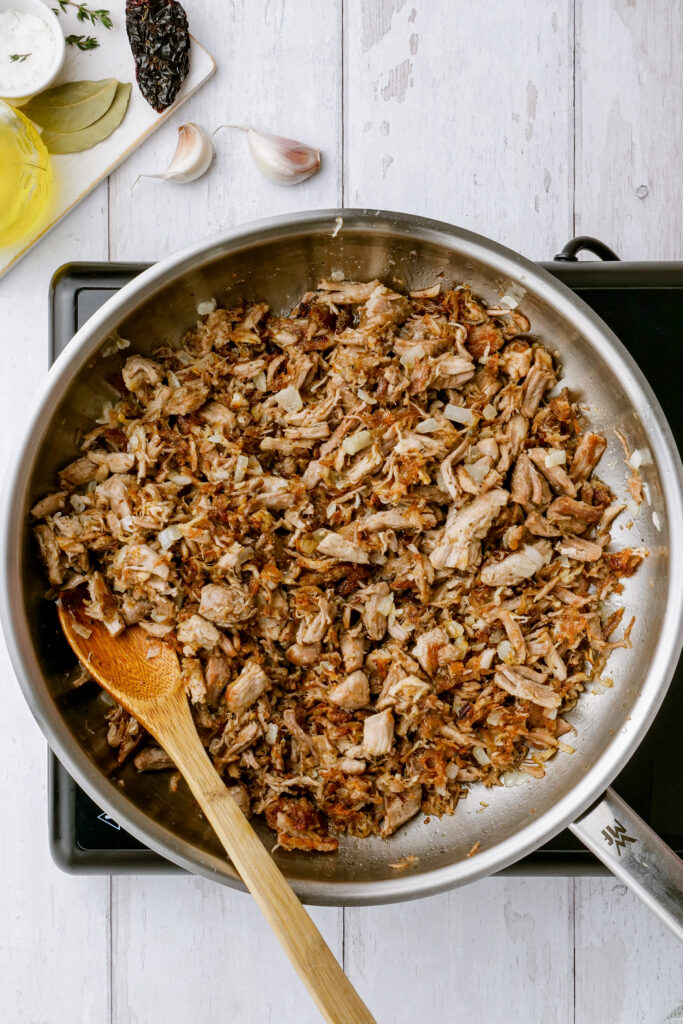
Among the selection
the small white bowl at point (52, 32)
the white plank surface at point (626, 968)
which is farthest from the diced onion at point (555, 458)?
the small white bowl at point (52, 32)

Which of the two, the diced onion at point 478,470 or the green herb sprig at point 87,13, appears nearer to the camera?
the diced onion at point 478,470

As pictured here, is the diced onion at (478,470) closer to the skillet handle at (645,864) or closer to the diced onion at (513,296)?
the diced onion at (513,296)

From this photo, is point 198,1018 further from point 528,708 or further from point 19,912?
point 528,708

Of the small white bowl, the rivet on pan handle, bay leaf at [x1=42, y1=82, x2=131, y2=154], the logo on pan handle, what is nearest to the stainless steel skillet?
the logo on pan handle

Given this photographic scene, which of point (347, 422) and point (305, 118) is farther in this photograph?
point (305, 118)

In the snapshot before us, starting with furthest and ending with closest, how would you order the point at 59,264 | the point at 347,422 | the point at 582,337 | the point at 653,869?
the point at 59,264 < the point at 347,422 < the point at 582,337 < the point at 653,869

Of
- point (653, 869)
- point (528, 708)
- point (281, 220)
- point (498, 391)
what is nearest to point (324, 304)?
point (281, 220)

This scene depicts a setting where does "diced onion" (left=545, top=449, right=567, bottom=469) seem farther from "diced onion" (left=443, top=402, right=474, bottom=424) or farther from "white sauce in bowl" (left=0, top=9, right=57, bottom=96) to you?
"white sauce in bowl" (left=0, top=9, right=57, bottom=96)
